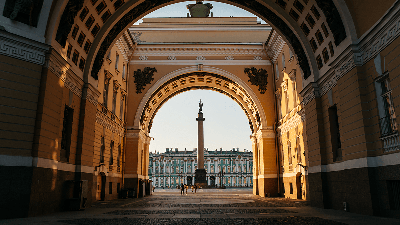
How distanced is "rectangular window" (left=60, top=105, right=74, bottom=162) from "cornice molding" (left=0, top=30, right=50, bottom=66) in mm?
3397

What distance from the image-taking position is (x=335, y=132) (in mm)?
15688

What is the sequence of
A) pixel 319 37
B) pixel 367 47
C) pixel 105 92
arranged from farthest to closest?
pixel 105 92
pixel 319 37
pixel 367 47

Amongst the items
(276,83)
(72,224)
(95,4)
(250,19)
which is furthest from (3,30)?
(250,19)

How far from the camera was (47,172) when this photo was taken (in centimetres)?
1284

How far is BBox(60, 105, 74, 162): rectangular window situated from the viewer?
50.1ft

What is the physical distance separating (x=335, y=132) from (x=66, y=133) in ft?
45.7

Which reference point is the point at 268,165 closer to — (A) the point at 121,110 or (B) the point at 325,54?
(A) the point at 121,110

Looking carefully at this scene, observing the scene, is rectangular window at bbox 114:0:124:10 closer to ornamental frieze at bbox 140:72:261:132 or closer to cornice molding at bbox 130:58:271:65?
cornice molding at bbox 130:58:271:65

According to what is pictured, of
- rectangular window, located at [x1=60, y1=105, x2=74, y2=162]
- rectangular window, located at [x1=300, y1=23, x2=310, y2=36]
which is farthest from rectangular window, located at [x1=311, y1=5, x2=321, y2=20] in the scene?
rectangular window, located at [x1=60, y1=105, x2=74, y2=162]

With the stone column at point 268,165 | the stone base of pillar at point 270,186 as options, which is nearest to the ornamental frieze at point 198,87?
the stone column at point 268,165

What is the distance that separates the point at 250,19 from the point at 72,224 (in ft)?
119

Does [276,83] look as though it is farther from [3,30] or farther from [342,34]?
→ [3,30]

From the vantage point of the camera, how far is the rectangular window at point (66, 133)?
15273mm

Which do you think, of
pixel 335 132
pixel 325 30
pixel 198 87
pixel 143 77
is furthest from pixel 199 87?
pixel 335 132
